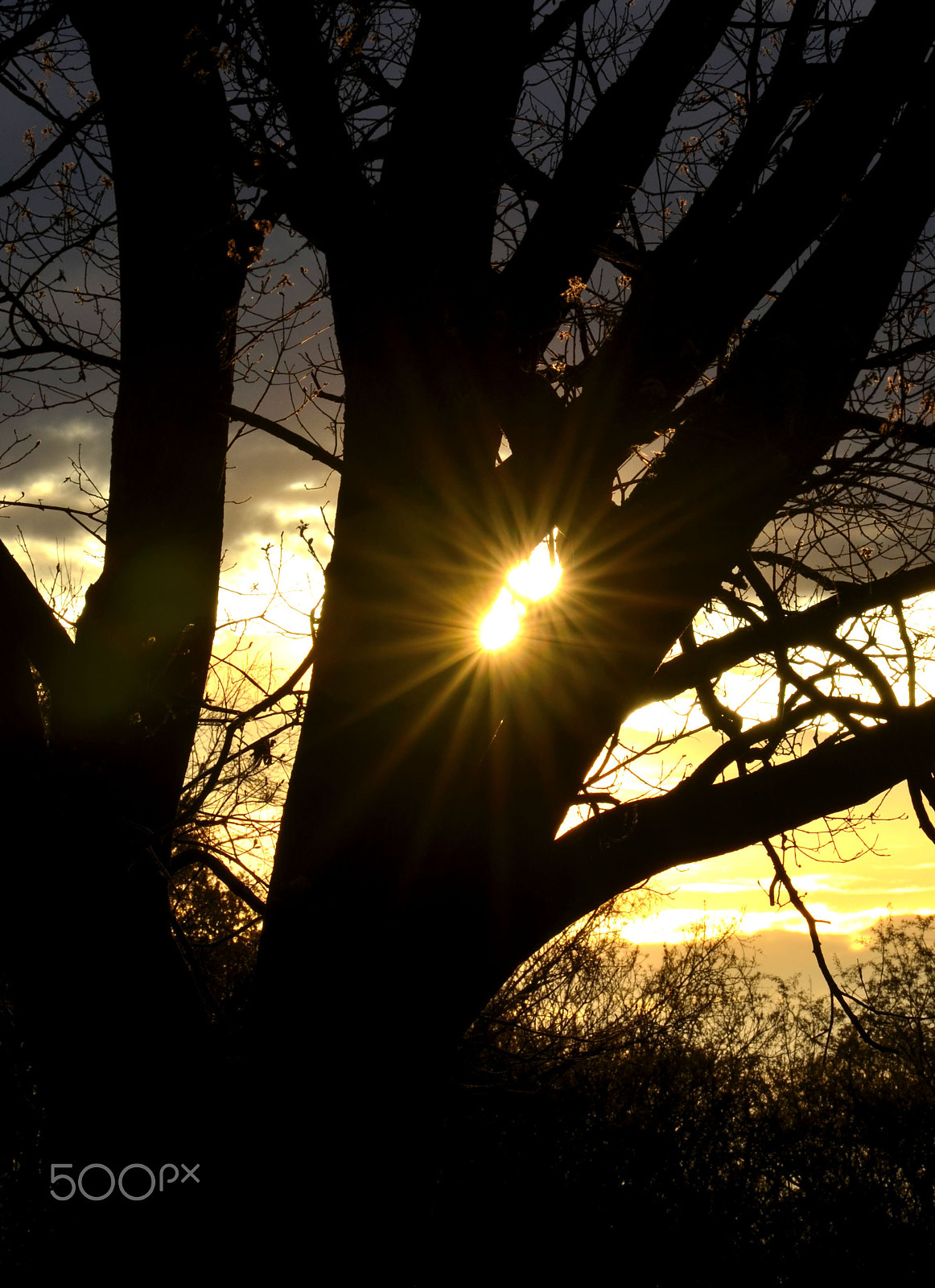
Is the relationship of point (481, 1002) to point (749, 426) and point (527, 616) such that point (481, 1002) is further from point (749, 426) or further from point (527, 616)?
point (749, 426)

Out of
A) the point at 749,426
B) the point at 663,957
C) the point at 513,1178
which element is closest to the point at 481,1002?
the point at 749,426

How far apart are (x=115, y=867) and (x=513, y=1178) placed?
35.1ft

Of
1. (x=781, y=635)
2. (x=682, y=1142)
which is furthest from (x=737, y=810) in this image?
(x=682, y=1142)

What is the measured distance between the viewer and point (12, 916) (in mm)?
2324

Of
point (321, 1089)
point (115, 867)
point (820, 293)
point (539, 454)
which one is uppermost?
point (820, 293)

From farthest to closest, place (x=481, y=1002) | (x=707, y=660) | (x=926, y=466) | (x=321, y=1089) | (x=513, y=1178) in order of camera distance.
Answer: (x=513, y=1178), (x=926, y=466), (x=707, y=660), (x=481, y=1002), (x=321, y=1089)
